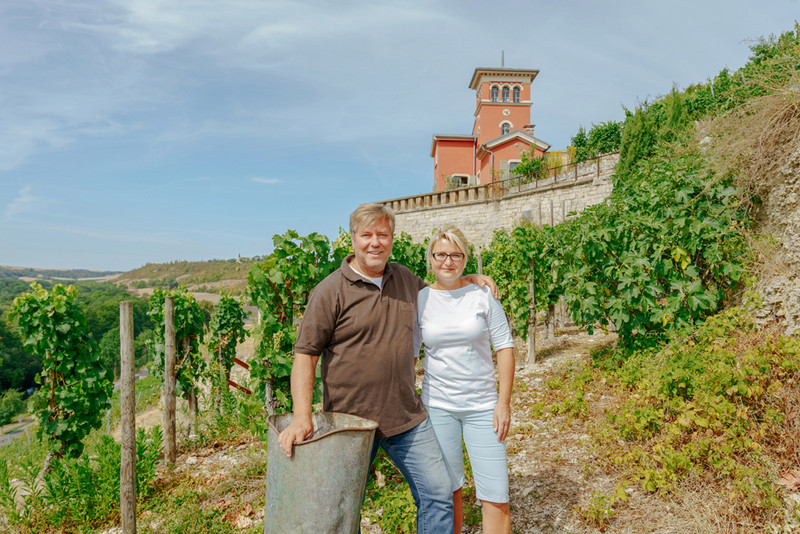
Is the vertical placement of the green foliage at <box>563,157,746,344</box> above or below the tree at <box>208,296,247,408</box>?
above

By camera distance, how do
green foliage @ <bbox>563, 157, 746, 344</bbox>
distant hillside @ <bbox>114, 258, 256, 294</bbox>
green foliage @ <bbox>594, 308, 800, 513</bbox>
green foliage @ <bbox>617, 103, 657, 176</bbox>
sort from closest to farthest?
green foliage @ <bbox>594, 308, 800, 513</bbox> → green foliage @ <bbox>563, 157, 746, 344</bbox> → green foliage @ <bbox>617, 103, 657, 176</bbox> → distant hillside @ <bbox>114, 258, 256, 294</bbox>

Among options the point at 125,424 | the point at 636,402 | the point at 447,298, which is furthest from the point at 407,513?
the point at 636,402

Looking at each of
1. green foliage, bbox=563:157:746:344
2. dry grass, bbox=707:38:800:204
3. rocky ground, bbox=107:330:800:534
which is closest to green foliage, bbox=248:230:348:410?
rocky ground, bbox=107:330:800:534

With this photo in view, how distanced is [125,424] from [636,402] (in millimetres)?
4348

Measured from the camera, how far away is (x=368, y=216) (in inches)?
80.7

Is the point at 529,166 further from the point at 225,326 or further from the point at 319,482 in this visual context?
the point at 319,482

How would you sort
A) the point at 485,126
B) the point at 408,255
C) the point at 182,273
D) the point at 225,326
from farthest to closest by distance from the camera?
the point at 182,273, the point at 485,126, the point at 408,255, the point at 225,326

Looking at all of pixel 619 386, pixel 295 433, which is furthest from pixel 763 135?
pixel 295 433

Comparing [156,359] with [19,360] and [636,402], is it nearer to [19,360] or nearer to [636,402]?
[636,402]

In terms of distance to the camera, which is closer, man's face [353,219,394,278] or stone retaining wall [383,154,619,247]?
man's face [353,219,394,278]

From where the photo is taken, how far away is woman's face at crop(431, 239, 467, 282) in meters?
2.25

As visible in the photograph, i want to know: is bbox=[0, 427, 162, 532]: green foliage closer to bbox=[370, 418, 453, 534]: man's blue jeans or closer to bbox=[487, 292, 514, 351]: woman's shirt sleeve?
bbox=[370, 418, 453, 534]: man's blue jeans

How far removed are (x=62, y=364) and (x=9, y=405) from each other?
42.1 m

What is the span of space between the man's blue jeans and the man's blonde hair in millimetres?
991
